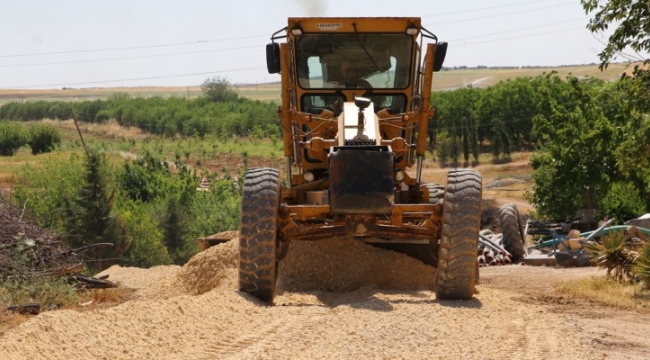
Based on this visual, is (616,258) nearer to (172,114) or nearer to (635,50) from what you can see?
(635,50)

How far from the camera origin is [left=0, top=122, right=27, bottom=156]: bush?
10812cm

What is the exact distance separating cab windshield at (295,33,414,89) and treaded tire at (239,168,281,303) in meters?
2.38

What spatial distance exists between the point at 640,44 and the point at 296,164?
6.58 metres

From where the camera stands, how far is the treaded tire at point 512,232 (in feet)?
69.7

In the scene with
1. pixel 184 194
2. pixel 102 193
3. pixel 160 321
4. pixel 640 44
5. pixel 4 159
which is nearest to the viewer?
pixel 160 321

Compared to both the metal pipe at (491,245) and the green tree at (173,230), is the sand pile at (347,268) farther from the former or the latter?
the green tree at (173,230)

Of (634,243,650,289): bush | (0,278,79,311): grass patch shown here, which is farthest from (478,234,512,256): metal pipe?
(0,278,79,311): grass patch

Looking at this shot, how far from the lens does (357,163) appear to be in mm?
11500

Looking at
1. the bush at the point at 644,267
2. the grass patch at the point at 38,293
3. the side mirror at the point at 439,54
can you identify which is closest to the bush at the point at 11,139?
the grass patch at the point at 38,293

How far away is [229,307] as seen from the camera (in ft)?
36.0

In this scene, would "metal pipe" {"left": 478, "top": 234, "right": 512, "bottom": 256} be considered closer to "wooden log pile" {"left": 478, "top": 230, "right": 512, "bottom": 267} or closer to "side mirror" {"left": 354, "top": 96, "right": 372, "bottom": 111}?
"wooden log pile" {"left": 478, "top": 230, "right": 512, "bottom": 267}

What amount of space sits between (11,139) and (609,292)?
3944 inches

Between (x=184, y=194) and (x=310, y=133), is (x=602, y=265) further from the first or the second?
(x=184, y=194)

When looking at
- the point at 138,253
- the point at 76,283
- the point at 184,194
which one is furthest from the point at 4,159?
the point at 76,283
